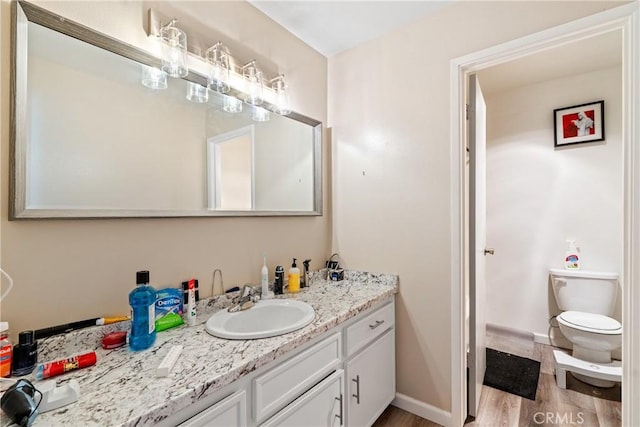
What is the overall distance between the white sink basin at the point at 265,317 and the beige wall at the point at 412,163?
2.26 ft

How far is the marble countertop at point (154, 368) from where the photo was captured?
67 cm

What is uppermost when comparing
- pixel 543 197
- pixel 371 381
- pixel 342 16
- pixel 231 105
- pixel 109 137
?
pixel 342 16

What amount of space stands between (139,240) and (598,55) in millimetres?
3197

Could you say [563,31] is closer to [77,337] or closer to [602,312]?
[602,312]

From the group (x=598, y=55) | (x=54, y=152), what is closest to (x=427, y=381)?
(x=54, y=152)

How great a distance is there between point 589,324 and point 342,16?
262cm

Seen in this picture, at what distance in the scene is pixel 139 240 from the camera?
113 centimetres

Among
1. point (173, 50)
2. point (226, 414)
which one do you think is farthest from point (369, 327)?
point (173, 50)

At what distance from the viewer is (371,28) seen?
1790mm

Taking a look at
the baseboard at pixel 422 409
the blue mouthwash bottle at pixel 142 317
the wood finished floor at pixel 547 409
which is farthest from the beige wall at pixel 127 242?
the wood finished floor at pixel 547 409

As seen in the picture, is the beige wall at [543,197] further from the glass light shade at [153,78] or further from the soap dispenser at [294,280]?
the glass light shade at [153,78]

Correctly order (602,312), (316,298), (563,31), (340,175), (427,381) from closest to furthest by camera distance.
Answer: (563,31)
(316,298)
(427,381)
(340,175)
(602,312)

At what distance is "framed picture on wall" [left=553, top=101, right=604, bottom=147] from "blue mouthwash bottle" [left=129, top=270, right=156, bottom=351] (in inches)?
124

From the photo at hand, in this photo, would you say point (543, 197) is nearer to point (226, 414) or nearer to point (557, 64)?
point (557, 64)
